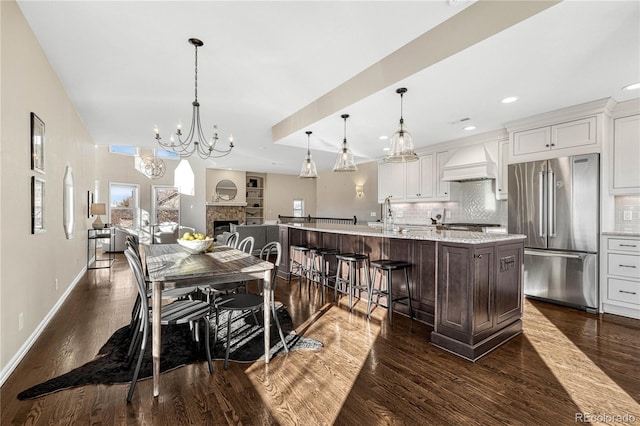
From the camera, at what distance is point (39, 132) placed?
2832 mm

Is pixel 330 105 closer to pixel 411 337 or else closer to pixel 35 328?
pixel 411 337

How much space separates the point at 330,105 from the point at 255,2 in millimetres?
1900

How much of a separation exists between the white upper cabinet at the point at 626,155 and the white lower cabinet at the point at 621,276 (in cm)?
65

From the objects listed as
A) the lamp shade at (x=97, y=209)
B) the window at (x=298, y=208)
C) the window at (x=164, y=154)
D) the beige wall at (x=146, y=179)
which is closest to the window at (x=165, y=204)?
the beige wall at (x=146, y=179)

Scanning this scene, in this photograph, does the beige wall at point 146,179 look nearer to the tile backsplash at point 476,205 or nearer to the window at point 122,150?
the window at point 122,150

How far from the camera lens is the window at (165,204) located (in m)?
9.38

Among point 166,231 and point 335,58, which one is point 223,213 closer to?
point 166,231

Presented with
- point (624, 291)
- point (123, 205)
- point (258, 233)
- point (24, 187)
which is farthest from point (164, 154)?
point (624, 291)

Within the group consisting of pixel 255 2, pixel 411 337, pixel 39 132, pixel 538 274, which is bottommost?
pixel 411 337

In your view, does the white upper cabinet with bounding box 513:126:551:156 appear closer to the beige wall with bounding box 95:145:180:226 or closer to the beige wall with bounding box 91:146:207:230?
the beige wall with bounding box 91:146:207:230

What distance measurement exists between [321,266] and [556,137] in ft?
12.1

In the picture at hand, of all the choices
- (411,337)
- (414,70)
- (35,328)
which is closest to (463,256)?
(411,337)

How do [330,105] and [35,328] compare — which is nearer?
[35,328]

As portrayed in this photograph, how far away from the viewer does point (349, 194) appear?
10.6 metres
